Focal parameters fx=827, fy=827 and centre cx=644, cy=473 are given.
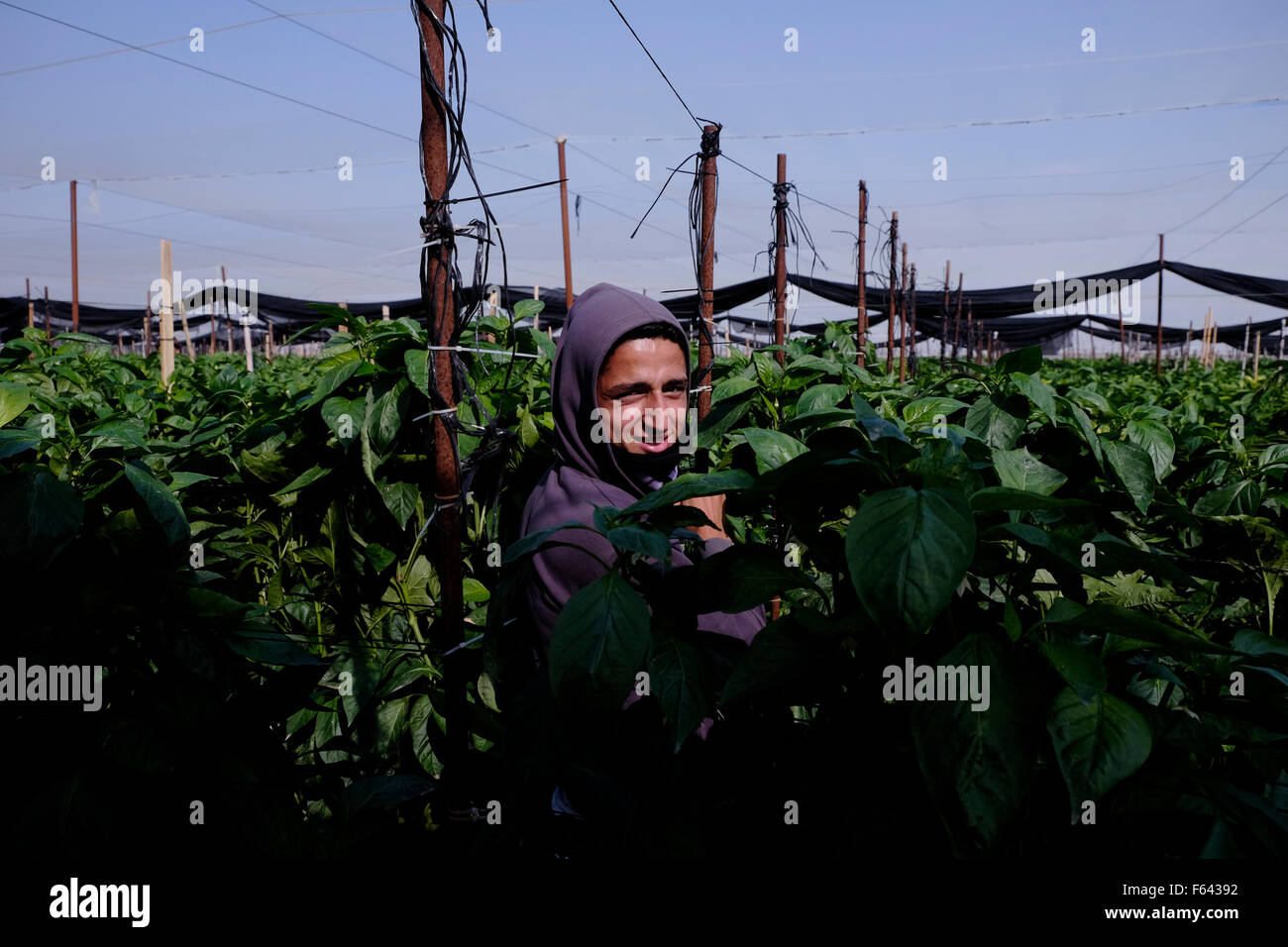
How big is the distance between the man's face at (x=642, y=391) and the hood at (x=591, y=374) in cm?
3

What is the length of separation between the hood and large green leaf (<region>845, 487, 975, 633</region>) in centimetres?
90

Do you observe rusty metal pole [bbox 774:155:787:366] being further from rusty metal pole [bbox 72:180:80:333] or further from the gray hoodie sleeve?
rusty metal pole [bbox 72:180:80:333]

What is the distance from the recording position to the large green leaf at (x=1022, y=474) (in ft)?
4.12

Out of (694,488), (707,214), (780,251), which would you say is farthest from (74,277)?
(694,488)

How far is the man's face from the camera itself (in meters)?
1.63

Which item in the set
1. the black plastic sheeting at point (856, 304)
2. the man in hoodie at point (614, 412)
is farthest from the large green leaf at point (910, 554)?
the black plastic sheeting at point (856, 304)

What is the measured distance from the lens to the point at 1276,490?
2008 mm

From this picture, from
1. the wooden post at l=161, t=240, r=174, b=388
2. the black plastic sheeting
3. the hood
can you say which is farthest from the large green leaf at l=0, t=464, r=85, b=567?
the black plastic sheeting

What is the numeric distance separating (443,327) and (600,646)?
99 centimetres

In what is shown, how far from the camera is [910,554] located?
2.47ft

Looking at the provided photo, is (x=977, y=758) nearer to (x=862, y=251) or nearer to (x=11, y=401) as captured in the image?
(x=11, y=401)

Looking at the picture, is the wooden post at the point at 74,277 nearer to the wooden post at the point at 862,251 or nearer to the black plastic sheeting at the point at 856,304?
the black plastic sheeting at the point at 856,304
